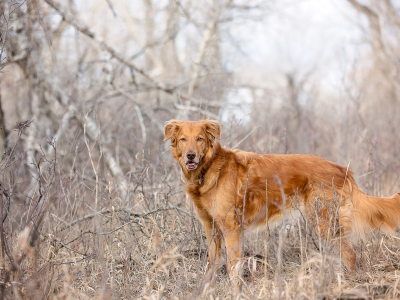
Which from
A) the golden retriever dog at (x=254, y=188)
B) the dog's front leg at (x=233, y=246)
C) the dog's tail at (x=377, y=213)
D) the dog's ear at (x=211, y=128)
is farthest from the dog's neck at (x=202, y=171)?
the dog's tail at (x=377, y=213)

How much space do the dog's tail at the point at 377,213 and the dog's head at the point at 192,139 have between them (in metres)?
1.68

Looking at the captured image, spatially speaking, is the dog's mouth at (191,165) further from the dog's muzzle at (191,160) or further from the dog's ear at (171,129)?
the dog's ear at (171,129)

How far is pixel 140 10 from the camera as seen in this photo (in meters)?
17.2

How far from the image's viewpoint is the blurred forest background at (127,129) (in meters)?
3.70

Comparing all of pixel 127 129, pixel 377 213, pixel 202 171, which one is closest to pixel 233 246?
pixel 202 171

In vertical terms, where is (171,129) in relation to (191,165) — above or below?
above

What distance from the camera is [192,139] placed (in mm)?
4168

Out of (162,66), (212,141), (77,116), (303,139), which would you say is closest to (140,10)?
(162,66)

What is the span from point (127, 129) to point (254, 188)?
502 cm

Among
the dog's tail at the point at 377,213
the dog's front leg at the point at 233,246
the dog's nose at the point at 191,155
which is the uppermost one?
the dog's nose at the point at 191,155

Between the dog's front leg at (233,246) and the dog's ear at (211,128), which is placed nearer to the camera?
the dog's front leg at (233,246)

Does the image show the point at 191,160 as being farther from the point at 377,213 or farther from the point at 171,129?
the point at 377,213

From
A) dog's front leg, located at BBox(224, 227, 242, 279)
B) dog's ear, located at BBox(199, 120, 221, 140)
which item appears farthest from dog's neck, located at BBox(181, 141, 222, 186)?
dog's front leg, located at BBox(224, 227, 242, 279)

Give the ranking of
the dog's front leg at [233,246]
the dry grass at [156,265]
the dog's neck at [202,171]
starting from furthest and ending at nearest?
the dog's neck at [202,171], the dog's front leg at [233,246], the dry grass at [156,265]
